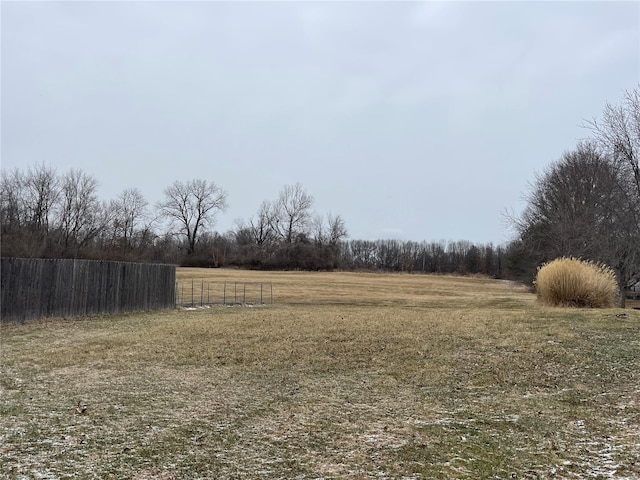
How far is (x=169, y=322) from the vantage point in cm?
1537

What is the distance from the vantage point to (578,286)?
1389cm

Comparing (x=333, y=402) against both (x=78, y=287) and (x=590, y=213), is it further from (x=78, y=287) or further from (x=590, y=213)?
(x=590, y=213)

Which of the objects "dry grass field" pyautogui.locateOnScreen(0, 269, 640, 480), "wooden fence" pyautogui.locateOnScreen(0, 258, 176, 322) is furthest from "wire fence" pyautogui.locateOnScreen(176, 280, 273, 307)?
"dry grass field" pyautogui.locateOnScreen(0, 269, 640, 480)

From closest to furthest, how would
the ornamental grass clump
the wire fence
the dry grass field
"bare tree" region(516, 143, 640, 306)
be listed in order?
the dry grass field, the ornamental grass clump, "bare tree" region(516, 143, 640, 306), the wire fence

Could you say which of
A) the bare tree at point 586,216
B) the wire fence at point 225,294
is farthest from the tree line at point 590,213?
the wire fence at point 225,294

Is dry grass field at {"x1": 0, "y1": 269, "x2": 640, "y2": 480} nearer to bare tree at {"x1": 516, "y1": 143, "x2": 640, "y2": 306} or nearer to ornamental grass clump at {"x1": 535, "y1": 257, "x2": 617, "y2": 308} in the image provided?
ornamental grass clump at {"x1": 535, "y1": 257, "x2": 617, "y2": 308}

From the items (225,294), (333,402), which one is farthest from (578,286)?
(225,294)

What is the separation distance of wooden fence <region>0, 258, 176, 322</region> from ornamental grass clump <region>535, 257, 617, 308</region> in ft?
46.4

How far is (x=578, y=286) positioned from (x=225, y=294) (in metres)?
19.7

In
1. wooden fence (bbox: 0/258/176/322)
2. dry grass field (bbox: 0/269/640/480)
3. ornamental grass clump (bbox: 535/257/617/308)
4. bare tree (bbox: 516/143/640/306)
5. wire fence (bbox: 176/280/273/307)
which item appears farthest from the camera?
wire fence (bbox: 176/280/273/307)

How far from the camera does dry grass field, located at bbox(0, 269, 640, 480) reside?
3.98 meters

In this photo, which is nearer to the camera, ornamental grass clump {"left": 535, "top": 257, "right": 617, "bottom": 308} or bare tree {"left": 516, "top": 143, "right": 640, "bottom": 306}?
ornamental grass clump {"left": 535, "top": 257, "right": 617, "bottom": 308}

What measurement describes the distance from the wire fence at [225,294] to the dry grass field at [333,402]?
44.8 ft

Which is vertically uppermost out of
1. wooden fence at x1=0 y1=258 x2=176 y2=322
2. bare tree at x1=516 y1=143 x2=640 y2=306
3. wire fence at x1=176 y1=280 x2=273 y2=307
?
bare tree at x1=516 y1=143 x2=640 y2=306
